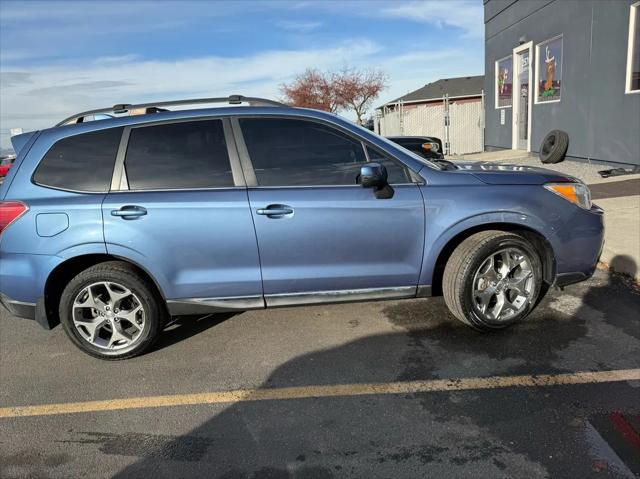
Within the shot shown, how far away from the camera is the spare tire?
1287 cm

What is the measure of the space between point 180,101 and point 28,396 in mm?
2463

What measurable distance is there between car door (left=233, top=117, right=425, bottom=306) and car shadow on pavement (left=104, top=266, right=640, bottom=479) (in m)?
0.54

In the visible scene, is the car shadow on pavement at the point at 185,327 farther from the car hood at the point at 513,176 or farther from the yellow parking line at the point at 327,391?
the car hood at the point at 513,176

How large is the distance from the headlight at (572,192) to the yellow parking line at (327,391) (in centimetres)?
135

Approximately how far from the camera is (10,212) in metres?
3.65

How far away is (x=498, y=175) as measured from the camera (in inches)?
155

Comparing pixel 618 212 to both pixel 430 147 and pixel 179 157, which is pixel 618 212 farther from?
pixel 179 157

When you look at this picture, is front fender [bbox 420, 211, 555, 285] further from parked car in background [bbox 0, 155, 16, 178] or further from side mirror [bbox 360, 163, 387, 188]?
parked car in background [bbox 0, 155, 16, 178]

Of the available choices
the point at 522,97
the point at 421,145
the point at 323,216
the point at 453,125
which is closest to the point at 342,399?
the point at 323,216

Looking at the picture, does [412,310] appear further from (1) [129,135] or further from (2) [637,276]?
(1) [129,135]

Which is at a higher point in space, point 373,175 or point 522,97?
point 522,97

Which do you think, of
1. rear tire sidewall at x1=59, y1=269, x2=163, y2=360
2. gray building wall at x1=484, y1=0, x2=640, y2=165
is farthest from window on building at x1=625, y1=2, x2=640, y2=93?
rear tire sidewall at x1=59, y1=269, x2=163, y2=360

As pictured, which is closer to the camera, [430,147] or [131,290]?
[131,290]

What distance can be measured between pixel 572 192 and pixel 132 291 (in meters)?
3.45
